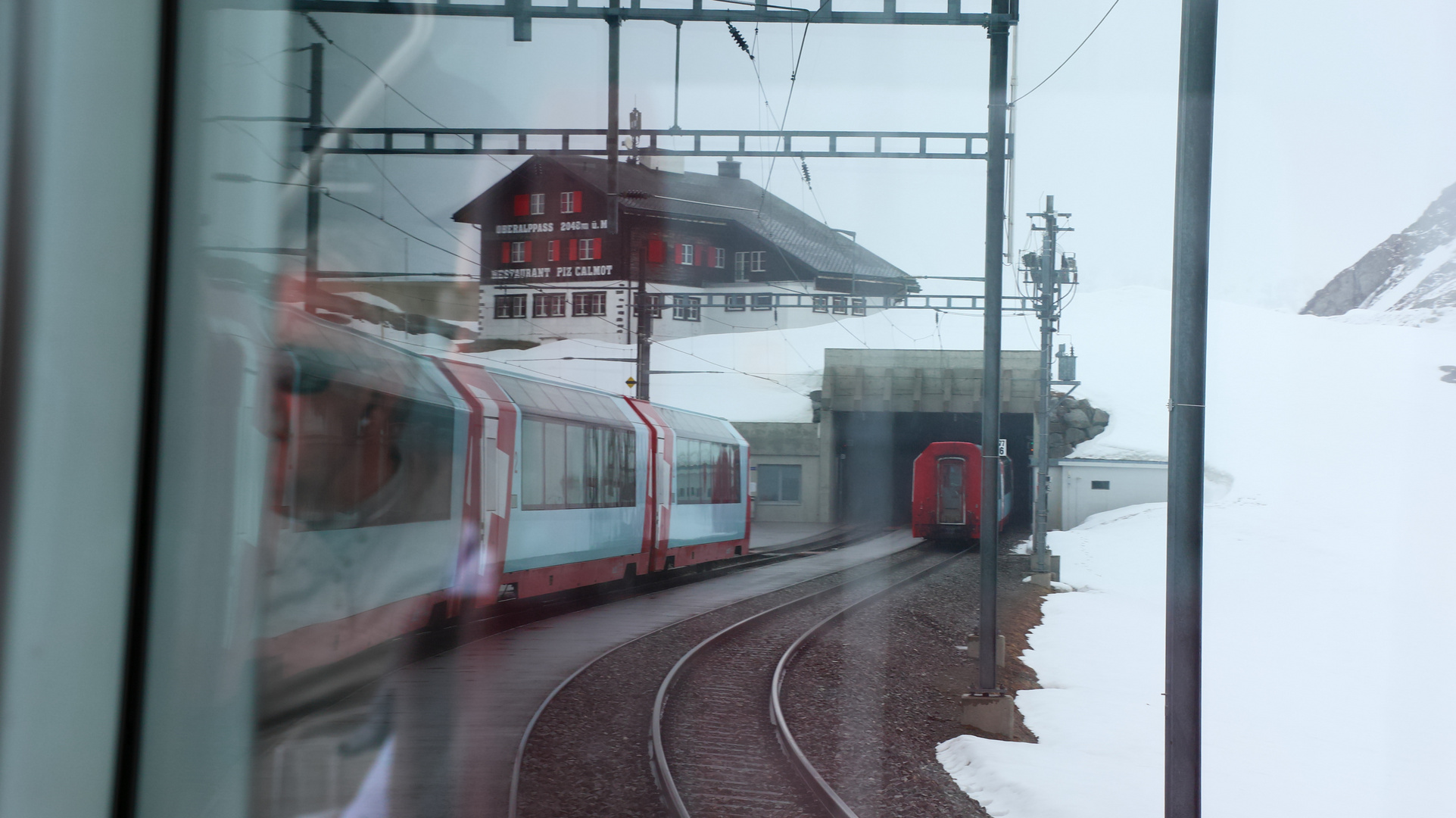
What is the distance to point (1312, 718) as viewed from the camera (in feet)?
20.0

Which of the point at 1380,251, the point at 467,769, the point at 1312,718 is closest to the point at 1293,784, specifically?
the point at 1312,718

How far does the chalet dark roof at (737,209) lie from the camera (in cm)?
931

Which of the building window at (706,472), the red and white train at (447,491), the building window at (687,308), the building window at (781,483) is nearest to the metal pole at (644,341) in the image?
the red and white train at (447,491)

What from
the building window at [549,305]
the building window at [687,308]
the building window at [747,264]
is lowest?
the building window at [549,305]

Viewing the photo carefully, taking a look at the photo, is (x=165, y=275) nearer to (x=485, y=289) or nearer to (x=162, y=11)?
(x=162, y=11)

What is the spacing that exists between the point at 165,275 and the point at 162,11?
0.44m

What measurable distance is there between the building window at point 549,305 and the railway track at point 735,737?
4.05 metres

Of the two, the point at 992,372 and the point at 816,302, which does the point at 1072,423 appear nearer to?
the point at 816,302

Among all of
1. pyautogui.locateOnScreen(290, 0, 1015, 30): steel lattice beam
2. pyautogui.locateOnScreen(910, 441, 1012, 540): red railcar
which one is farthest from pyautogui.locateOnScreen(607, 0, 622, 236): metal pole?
pyautogui.locateOnScreen(910, 441, 1012, 540): red railcar

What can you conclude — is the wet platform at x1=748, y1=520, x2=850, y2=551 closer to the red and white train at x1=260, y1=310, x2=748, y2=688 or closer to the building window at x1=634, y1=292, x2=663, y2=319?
the red and white train at x1=260, y1=310, x2=748, y2=688

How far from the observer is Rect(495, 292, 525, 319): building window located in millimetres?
7555

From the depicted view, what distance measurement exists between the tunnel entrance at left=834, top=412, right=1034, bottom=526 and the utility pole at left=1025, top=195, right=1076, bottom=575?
9.87m

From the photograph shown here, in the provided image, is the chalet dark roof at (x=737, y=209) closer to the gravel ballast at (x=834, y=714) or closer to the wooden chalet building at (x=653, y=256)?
the wooden chalet building at (x=653, y=256)

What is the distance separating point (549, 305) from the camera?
1241 cm
